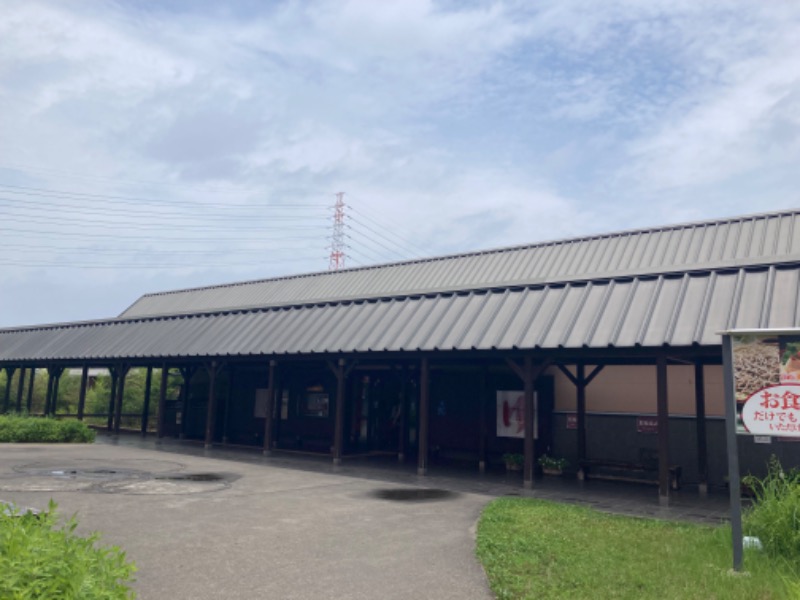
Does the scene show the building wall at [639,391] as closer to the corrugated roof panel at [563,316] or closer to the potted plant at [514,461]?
the potted plant at [514,461]

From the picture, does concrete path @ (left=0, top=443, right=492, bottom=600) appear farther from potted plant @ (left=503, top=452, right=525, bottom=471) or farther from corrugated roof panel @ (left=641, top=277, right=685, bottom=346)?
corrugated roof panel @ (left=641, top=277, right=685, bottom=346)

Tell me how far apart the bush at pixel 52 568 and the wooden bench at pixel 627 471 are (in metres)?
12.9

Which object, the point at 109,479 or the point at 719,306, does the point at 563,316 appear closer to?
the point at 719,306

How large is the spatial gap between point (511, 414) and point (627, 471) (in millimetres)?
3436

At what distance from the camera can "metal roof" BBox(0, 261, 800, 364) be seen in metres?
11.7

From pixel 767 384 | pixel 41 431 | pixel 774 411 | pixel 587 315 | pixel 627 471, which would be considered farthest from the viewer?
pixel 41 431

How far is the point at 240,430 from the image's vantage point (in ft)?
79.5

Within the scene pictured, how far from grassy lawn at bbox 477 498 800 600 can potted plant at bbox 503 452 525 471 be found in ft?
23.7

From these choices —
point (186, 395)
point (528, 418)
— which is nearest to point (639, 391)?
point (528, 418)

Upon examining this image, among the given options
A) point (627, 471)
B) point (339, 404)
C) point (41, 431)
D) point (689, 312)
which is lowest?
point (627, 471)

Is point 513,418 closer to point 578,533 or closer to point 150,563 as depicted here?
point 578,533

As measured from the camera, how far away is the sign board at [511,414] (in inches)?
711

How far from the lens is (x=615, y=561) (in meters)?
7.21

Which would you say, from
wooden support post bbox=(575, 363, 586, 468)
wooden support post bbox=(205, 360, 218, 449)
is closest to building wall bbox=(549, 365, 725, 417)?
wooden support post bbox=(575, 363, 586, 468)
